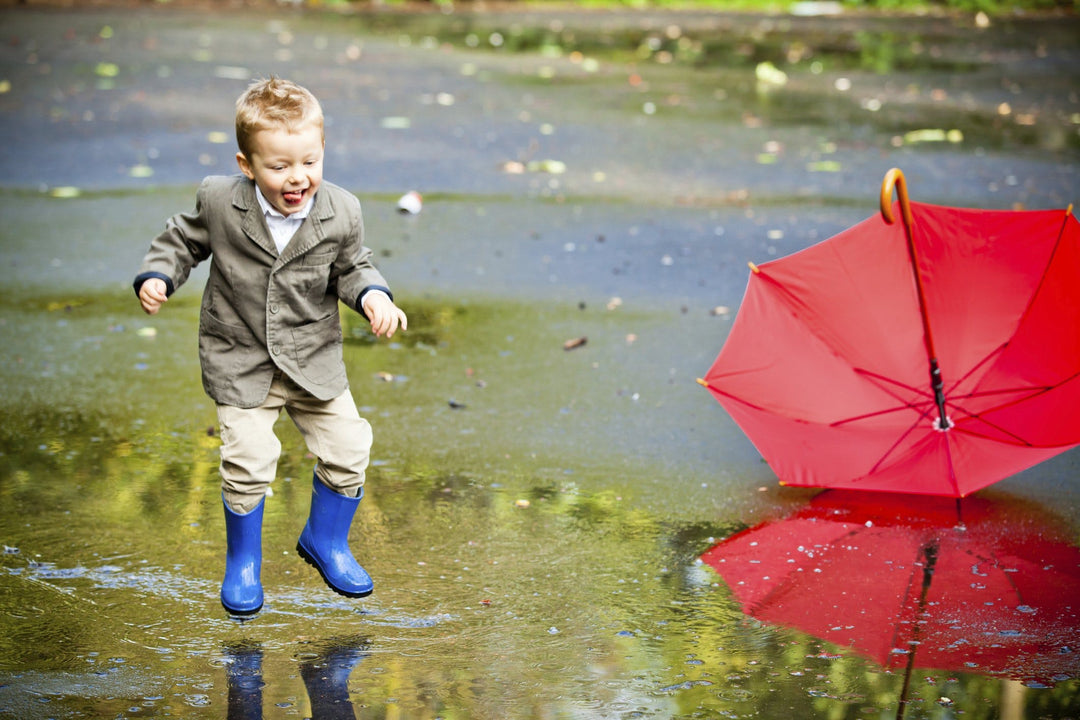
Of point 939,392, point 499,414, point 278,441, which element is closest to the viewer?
point 278,441

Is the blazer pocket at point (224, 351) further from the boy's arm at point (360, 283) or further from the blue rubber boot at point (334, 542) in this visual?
the blue rubber boot at point (334, 542)

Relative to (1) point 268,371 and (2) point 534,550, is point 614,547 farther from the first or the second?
(1) point 268,371

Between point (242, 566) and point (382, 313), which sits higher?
point (382, 313)

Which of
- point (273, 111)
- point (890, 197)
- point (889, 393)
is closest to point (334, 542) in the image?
point (273, 111)

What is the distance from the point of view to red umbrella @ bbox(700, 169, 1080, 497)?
14.6 ft

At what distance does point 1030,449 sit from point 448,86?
27.8ft

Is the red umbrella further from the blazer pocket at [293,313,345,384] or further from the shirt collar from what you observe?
the shirt collar

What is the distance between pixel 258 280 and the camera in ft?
11.1

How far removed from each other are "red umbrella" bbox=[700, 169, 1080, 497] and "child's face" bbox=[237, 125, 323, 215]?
5.90 feet

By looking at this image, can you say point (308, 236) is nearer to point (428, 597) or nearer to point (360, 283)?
point (360, 283)

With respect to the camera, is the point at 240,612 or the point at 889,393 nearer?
the point at 240,612

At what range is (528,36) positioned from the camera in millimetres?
15180

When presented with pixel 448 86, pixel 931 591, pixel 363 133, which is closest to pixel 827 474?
pixel 931 591

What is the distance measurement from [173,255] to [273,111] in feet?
1.56
